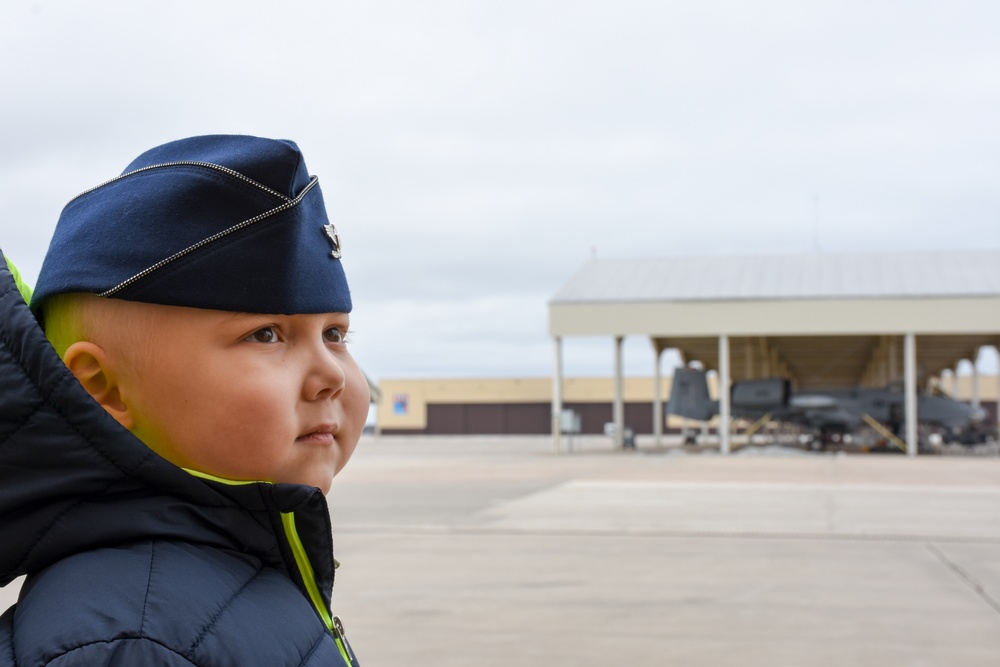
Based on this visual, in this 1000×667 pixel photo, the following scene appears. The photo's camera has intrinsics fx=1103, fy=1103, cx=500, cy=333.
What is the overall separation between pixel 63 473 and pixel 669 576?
360 inches

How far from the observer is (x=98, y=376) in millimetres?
1438

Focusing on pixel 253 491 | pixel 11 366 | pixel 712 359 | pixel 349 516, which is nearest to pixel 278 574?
pixel 253 491

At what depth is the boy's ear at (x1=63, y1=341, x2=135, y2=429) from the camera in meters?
1.41

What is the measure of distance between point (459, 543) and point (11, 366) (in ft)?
38.3

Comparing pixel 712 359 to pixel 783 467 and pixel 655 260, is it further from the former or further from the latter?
pixel 783 467

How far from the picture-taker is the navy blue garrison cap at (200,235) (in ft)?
4.53

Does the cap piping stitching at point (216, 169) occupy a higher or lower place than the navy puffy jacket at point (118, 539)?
higher

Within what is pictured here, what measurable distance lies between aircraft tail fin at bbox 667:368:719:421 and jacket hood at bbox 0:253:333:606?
45283 millimetres

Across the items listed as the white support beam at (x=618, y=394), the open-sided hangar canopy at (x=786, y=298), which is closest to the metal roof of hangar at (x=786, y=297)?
the open-sided hangar canopy at (x=786, y=298)

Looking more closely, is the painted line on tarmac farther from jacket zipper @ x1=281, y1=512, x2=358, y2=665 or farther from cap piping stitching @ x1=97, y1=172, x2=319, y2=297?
cap piping stitching @ x1=97, y1=172, x2=319, y2=297

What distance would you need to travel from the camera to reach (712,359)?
55344 millimetres

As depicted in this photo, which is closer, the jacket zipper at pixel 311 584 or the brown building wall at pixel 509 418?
the jacket zipper at pixel 311 584

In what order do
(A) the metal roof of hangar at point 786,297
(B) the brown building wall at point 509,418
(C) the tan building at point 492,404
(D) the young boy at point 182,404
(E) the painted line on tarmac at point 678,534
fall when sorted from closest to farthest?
(D) the young boy at point 182,404 → (E) the painted line on tarmac at point 678,534 → (A) the metal roof of hangar at point 786,297 → (B) the brown building wall at point 509,418 → (C) the tan building at point 492,404

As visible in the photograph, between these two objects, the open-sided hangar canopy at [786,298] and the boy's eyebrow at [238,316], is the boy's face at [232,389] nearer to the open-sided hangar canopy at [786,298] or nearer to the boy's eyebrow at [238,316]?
the boy's eyebrow at [238,316]
